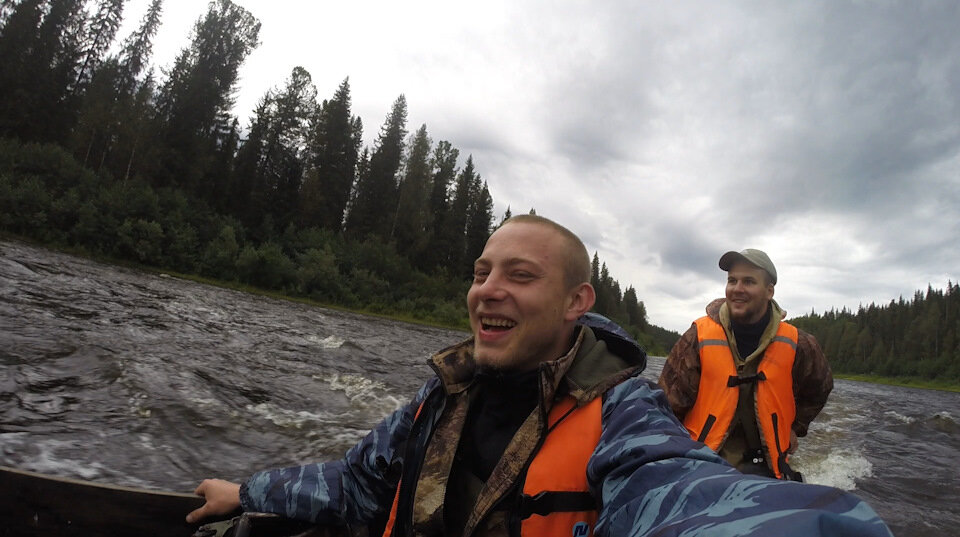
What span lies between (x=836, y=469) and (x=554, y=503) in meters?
10.8

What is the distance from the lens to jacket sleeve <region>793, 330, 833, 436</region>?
4.68 metres

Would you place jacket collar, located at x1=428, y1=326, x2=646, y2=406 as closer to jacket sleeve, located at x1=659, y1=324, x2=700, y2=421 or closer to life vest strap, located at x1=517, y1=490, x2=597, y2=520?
life vest strap, located at x1=517, y1=490, x2=597, y2=520

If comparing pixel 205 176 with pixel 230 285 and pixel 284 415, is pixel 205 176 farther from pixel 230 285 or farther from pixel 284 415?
pixel 284 415

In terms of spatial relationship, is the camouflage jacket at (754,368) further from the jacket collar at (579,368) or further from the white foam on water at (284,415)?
the white foam on water at (284,415)

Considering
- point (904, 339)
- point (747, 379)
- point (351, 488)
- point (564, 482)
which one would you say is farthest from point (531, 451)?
point (904, 339)

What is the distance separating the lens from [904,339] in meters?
111

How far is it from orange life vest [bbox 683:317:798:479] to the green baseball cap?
21.9 inches

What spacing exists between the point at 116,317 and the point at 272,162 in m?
42.5

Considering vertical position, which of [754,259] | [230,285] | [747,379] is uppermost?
[754,259]

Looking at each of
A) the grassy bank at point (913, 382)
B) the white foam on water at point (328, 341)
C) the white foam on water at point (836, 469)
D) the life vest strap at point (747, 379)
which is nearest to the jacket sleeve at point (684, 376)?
the life vest strap at point (747, 379)

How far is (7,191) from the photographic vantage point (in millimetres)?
27188

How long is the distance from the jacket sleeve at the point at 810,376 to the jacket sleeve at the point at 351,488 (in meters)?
3.96

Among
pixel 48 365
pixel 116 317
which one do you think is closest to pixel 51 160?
pixel 116 317

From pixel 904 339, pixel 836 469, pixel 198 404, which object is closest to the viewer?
pixel 198 404
